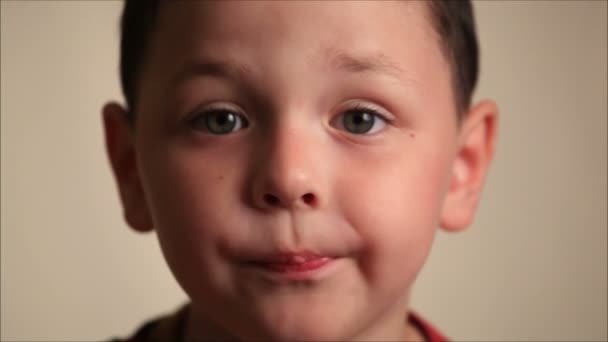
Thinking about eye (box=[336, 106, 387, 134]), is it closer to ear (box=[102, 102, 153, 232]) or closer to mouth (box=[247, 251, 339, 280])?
mouth (box=[247, 251, 339, 280])

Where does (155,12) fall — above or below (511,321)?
above

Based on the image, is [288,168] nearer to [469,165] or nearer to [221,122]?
[221,122]

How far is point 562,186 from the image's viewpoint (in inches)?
→ 34.7

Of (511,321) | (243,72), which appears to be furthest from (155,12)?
(511,321)

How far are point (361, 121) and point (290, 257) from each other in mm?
106

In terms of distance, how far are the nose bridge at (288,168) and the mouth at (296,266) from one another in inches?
1.5

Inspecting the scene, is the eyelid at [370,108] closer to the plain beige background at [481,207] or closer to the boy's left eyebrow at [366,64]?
the boy's left eyebrow at [366,64]

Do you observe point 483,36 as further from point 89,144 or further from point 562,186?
point 89,144

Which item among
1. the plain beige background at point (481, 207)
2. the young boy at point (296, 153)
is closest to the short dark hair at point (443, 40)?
the young boy at point (296, 153)

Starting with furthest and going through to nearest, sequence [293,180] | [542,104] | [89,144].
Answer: [89,144] < [542,104] < [293,180]

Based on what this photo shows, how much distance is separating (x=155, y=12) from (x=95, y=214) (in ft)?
1.60

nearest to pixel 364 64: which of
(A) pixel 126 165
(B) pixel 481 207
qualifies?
(A) pixel 126 165

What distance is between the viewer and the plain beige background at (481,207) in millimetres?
864

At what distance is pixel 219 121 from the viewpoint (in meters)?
0.52
